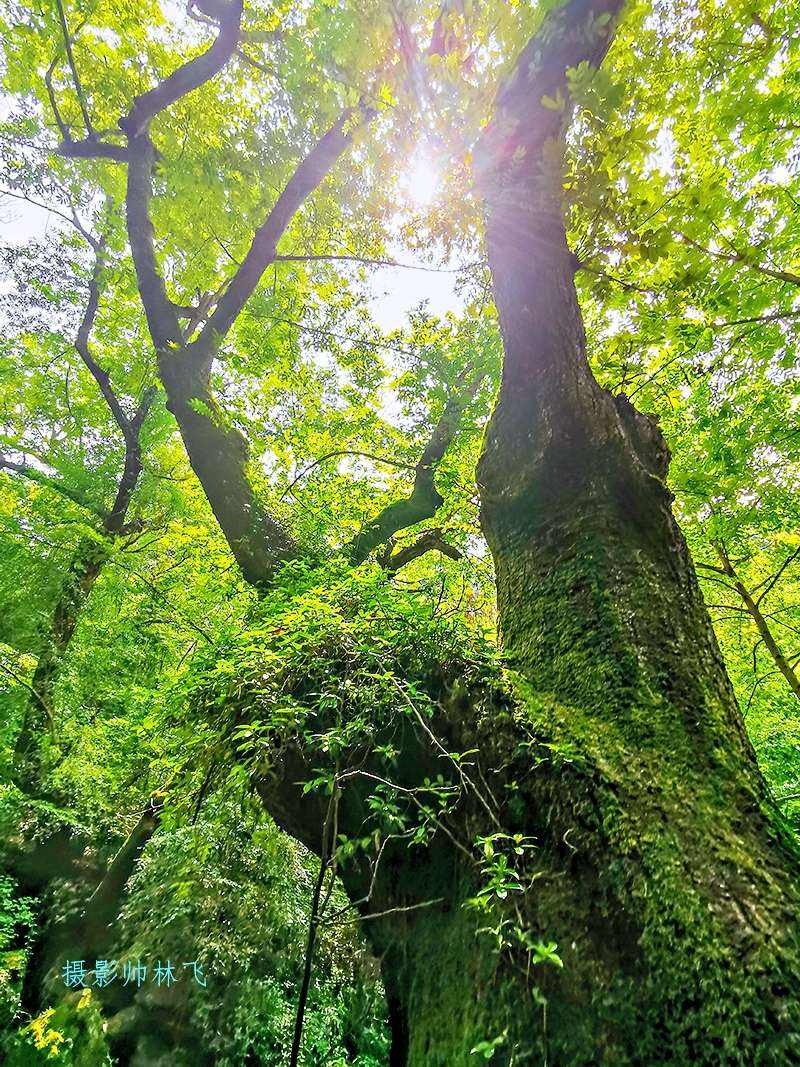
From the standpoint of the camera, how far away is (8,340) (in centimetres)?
870

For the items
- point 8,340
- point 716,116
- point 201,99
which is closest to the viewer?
point 716,116

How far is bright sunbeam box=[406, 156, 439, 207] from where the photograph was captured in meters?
3.52

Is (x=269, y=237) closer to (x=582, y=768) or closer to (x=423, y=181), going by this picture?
(x=423, y=181)

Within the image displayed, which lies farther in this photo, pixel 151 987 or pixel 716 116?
pixel 151 987

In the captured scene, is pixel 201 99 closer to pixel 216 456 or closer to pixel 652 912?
pixel 216 456

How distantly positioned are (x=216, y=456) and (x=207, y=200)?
3660 millimetres

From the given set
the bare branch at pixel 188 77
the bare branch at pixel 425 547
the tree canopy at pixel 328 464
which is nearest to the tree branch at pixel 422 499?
the tree canopy at pixel 328 464

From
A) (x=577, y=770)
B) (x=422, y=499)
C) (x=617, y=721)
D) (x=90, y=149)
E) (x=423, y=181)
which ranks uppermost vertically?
(x=90, y=149)

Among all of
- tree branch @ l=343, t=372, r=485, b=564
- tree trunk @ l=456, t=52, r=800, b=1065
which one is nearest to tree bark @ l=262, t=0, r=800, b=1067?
tree trunk @ l=456, t=52, r=800, b=1065

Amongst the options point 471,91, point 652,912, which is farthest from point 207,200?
point 652,912

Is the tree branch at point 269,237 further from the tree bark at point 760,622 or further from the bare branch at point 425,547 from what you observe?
the tree bark at point 760,622

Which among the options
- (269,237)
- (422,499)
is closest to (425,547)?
(422,499)

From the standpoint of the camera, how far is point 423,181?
414 centimetres

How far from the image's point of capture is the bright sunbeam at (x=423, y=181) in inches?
139
